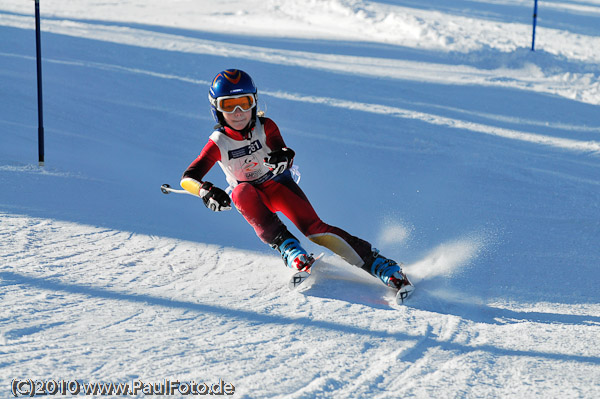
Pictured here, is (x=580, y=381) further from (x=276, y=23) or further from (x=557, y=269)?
(x=276, y=23)

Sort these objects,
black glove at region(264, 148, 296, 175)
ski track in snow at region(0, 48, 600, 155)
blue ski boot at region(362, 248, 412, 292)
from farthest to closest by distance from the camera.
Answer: ski track in snow at region(0, 48, 600, 155), black glove at region(264, 148, 296, 175), blue ski boot at region(362, 248, 412, 292)

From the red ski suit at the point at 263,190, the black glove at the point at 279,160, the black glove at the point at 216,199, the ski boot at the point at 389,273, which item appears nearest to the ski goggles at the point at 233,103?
the red ski suit at the point at 263,190

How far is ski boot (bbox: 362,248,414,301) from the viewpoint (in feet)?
12.5

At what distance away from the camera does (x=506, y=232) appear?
512 centimetres

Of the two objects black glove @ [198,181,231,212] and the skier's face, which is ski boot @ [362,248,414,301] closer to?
black glove @ [198,181,231,212]

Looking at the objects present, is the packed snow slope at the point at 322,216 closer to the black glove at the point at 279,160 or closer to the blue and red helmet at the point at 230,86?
the black glove at the point at 279,160

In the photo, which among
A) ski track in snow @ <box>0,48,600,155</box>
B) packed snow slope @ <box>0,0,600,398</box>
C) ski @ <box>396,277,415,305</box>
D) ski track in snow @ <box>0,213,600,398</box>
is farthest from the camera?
ski track in snow @ <box>0,48,600,155</box>

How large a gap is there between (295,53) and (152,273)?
8.19m

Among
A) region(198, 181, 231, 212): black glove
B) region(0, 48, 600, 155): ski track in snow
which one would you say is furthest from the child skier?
region(0, 48, 600, 155): ski track in snow

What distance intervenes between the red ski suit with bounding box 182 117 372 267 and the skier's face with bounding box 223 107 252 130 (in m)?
0.05

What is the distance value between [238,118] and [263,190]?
524 millimetres

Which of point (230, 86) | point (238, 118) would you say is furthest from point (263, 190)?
Result: point (230, 86)

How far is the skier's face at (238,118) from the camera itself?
415cm

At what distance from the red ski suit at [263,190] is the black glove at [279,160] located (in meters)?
0.20
